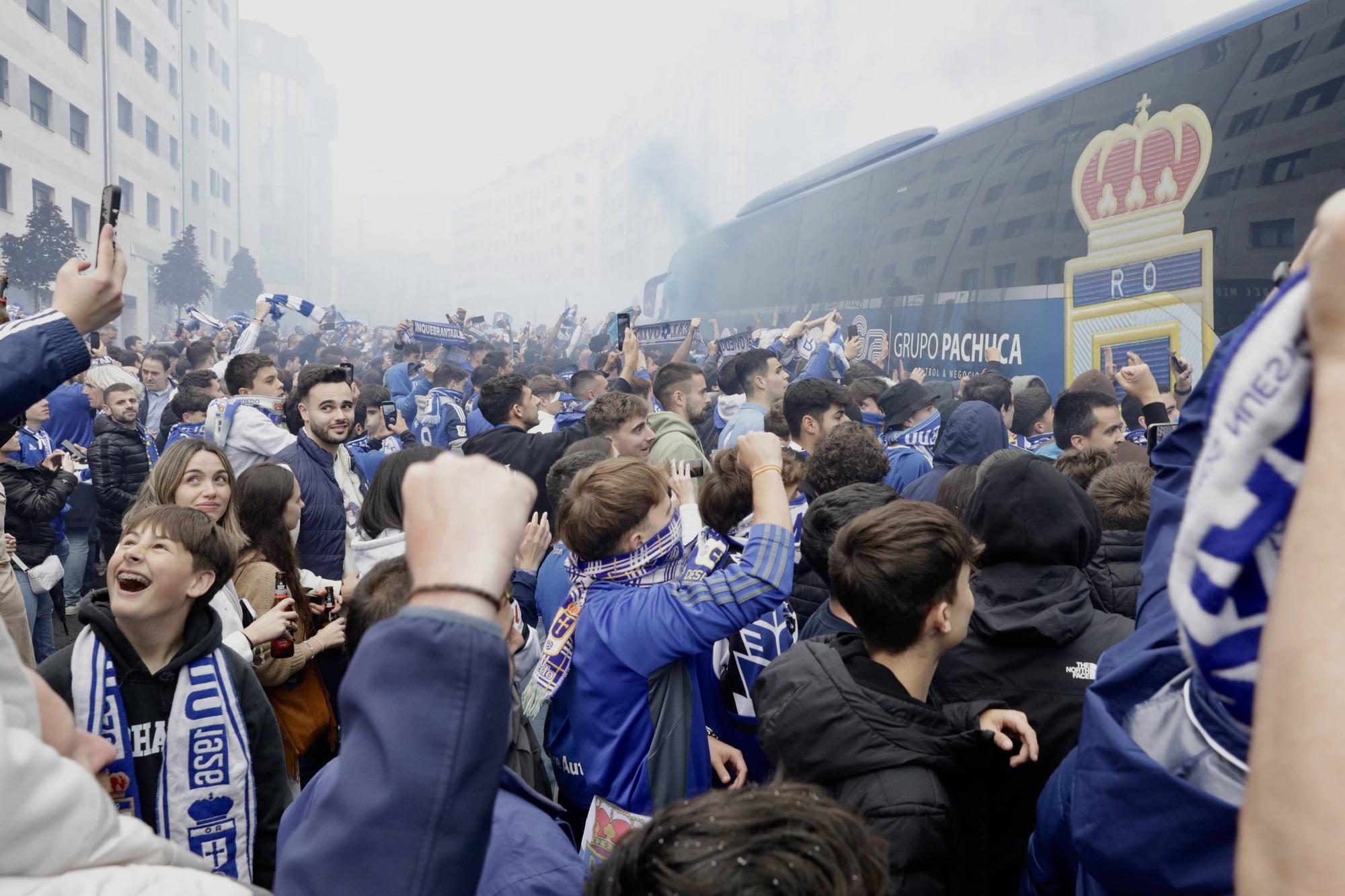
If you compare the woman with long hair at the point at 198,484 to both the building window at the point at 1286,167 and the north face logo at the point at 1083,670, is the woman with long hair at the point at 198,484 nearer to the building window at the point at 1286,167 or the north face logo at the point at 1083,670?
the north face logo at the point at 1083,670

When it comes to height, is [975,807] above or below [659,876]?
below

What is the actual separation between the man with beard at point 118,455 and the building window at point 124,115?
32691 millimetres

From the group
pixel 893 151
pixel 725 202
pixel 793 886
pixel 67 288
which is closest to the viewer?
Answer: pixel 793 886

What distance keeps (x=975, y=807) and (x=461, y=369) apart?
8957 millimetres

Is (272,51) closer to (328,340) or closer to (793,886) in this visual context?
(328,340)

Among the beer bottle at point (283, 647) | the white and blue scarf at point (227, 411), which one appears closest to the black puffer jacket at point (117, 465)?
the white and blue scarf at point (227, 411)

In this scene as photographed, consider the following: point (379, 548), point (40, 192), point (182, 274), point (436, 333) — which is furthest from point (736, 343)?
point (182, 274)

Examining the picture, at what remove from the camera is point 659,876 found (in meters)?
0.98

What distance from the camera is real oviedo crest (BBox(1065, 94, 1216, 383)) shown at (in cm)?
829

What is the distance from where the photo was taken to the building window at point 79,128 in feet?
95.1

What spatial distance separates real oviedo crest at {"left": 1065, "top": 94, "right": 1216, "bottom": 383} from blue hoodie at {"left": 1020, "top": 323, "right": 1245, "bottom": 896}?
7720 millimetres

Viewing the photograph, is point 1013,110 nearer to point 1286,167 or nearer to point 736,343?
point 1286,167

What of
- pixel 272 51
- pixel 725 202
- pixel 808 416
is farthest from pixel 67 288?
pixel 272 51

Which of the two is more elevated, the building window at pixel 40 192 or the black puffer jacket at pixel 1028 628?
the building window at pixel 40 192
